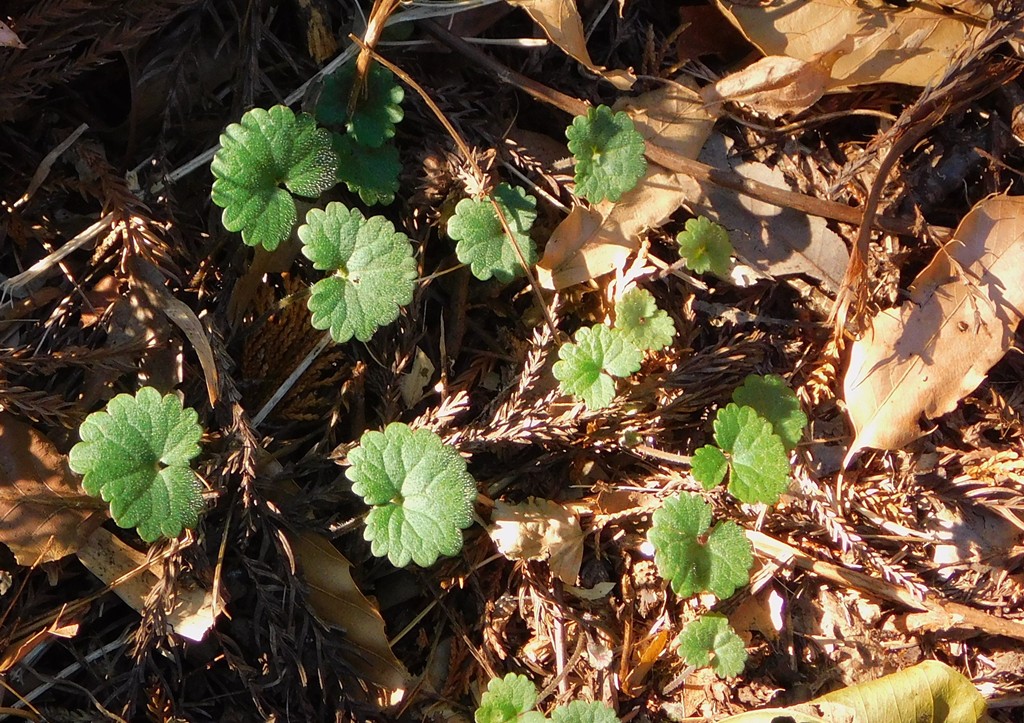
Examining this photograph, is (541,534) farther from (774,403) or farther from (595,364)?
(774,403)

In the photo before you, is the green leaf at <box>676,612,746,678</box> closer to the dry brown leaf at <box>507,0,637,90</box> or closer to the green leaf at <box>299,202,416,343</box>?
the green leaf at <box>299,202,416,343</box>

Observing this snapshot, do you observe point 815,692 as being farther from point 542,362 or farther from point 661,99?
point 661,99

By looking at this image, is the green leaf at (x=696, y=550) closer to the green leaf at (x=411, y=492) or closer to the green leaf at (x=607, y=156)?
the green leaf at (x=411, y=492)

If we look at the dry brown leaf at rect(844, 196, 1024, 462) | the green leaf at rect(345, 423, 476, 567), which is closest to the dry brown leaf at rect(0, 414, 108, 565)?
the green leaf at rect(345, 423, 476, 567)

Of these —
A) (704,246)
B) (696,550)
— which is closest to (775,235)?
(704,246)

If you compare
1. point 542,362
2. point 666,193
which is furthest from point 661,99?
point 542,362

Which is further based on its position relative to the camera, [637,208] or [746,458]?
[637,208]
